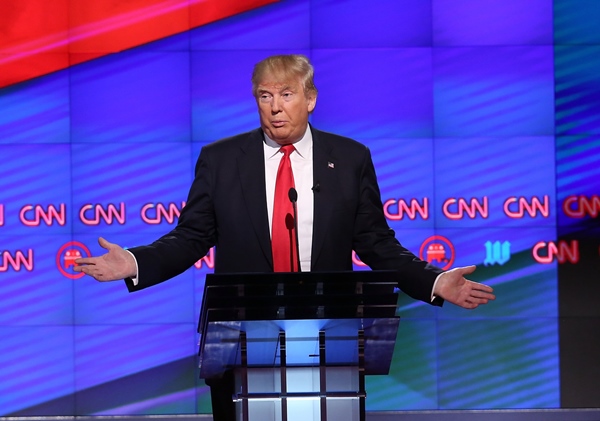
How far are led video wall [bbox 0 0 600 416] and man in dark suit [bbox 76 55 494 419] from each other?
2814 millimetres

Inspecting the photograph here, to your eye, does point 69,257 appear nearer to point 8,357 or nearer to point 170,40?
point 8,357

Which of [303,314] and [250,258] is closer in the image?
[303,314]

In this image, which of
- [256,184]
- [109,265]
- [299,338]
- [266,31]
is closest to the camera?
[299,338]

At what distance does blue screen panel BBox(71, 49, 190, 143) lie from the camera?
5.84 m

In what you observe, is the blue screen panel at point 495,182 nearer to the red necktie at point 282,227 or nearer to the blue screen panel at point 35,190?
the blue screen panel at point 35,190

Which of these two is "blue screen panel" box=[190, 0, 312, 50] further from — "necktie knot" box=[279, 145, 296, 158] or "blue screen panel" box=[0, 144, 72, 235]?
"necktie knot" box=[279, 145, 296, 158]

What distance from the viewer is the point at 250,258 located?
9.58 ft

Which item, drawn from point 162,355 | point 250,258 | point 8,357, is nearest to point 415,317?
point 162,355

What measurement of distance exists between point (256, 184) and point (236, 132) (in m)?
2.90

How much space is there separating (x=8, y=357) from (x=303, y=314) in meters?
4.11

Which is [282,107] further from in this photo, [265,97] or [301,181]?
[301,181]

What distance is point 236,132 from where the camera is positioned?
5832mm

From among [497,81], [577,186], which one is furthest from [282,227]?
[577,186]

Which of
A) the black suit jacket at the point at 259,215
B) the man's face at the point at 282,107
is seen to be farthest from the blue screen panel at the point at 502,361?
the man's face at the point at 282,107
